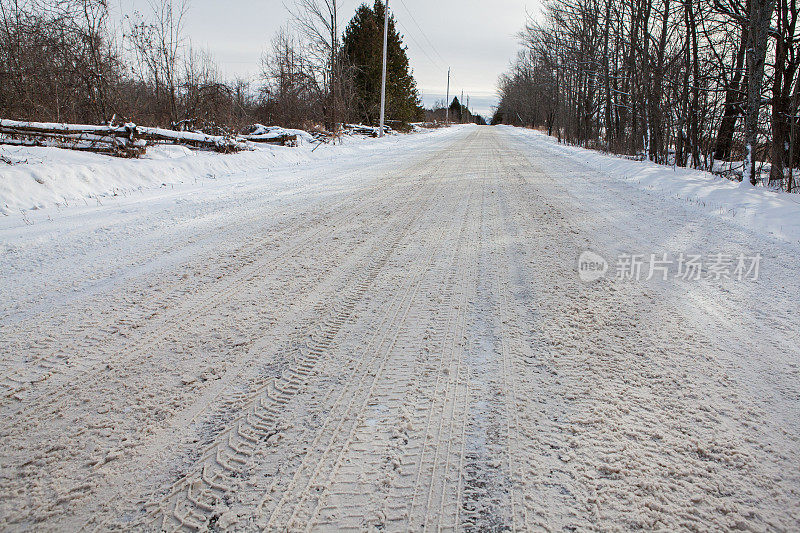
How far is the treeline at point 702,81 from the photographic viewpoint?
8.78 m

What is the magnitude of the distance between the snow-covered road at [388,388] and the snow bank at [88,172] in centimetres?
190

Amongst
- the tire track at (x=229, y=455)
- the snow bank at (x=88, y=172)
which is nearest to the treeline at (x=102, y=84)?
the snow bank at (x=88, y=172)

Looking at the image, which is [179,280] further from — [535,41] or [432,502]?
[535,41]

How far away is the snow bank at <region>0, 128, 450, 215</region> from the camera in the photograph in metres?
5.77

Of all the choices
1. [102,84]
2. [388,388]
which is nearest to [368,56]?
[102,84]

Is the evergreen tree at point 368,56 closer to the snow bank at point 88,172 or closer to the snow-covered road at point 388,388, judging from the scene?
the snow bank at point 88,172

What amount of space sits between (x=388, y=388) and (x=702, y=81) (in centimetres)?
1507

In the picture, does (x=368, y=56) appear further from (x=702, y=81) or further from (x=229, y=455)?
(x=229, y=455)

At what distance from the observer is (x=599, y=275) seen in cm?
359

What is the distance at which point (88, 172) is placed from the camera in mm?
6836

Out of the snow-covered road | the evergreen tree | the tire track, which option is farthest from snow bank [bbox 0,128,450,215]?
the evergreen tree

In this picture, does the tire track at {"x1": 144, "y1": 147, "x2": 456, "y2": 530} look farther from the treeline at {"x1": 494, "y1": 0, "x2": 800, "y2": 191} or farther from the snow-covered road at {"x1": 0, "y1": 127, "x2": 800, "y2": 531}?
the treeline at {"x1": 494, "y1": 0, "x2": 800, "y2": 191}

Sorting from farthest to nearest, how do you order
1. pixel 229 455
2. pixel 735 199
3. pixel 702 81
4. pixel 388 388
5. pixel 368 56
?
pixel 368 56, pixel 702 81, pixel 735 199, pixel 388 388, pixel 229 455

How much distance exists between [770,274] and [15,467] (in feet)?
17.1
